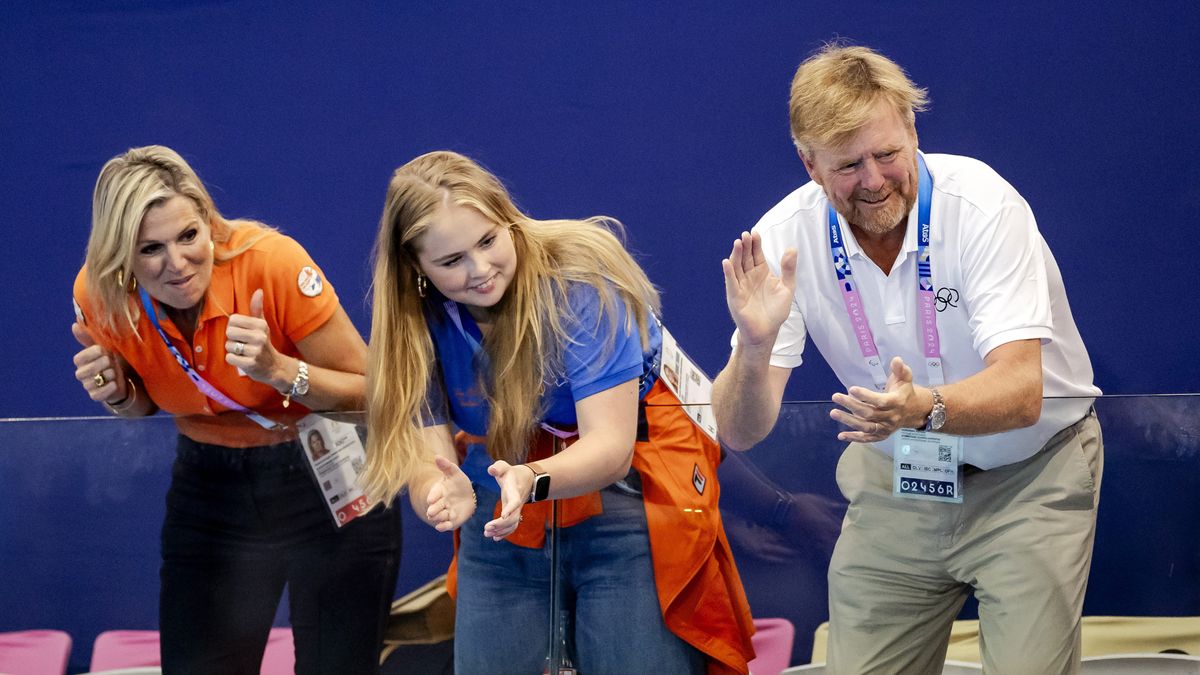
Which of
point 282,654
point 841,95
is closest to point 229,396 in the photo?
point 282,654

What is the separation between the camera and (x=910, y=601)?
1781 mm

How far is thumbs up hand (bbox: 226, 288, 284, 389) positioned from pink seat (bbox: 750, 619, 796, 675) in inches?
39.9

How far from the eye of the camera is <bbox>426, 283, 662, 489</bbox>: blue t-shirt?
177 centimetres

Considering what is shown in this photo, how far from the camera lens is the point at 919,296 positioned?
1.90 metres

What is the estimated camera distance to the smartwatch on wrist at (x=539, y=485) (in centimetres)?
163

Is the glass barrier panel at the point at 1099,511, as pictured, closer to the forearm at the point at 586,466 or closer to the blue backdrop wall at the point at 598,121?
the forearm at the point at 586,466

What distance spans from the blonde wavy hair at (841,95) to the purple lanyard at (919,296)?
0.12 metres

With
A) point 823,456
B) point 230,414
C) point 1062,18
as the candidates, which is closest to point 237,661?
point 230,414

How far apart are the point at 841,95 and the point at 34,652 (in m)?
1.59

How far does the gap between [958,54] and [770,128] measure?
21.1 inches

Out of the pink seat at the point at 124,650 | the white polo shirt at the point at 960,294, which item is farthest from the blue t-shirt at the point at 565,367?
the pink seat at the point at 124,650

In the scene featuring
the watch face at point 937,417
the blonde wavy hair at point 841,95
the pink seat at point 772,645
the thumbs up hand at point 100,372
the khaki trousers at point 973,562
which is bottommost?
the pink seat at point 772,645

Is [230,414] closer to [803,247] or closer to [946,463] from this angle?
[803,247]

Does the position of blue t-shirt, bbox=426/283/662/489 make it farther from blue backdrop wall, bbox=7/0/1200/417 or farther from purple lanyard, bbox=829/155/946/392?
blue backdrop wall, bbox=7/0/1200/417
